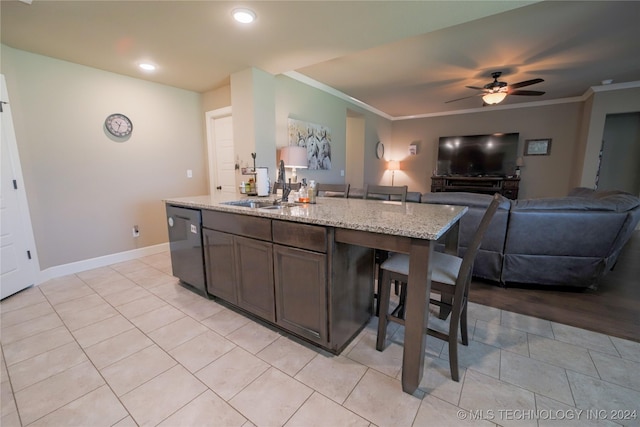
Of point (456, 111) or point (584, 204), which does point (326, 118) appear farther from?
point (456, 111)

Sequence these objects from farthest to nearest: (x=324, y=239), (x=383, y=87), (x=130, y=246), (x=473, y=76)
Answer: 1. (x=383, y=87)
2. (x=473, y=76)
3. (x=130, y=246)
4. (x=324, y=239)

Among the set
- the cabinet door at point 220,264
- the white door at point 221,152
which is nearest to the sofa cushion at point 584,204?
the cabinet door at point 220,264

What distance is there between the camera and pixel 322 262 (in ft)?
4.91

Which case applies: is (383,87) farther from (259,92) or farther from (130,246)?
(130,246)

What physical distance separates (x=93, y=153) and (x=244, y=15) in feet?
8.29

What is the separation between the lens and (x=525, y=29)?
2715mm

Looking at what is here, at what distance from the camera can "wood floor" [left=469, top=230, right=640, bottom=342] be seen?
1953 millimetres

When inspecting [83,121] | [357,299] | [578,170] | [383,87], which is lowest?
[357,299]

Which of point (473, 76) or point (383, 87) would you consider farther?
point (383, 87)

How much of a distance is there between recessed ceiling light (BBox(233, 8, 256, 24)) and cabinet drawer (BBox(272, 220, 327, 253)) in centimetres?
169

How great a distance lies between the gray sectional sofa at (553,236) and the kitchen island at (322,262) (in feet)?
3.20

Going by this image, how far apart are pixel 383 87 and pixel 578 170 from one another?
13.6ft

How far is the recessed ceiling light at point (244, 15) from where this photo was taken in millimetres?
2035

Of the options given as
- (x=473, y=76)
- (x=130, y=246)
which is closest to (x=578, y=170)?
(x=473, y=76)
